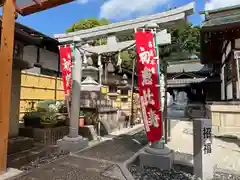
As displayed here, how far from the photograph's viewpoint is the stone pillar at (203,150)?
4.12 metres

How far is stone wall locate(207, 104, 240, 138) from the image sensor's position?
846 centimetres

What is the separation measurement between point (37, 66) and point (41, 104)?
4545mm

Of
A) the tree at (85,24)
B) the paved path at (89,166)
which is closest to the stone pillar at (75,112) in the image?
the paved path at (89,166)

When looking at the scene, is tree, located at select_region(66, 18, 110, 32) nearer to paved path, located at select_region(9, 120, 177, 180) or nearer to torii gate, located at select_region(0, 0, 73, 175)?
paved path, located at select_region(9, 120, 177, 180)

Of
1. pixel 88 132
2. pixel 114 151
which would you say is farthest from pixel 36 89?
pixel 114 151

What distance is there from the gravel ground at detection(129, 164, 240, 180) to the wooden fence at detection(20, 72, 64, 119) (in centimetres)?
760

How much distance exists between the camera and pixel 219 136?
28.0ft

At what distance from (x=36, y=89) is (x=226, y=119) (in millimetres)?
10639

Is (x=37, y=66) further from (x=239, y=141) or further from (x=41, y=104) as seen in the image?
(x=239, y=141)

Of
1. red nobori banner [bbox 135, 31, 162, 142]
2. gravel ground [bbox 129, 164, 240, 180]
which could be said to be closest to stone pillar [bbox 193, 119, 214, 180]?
gravel ground [bbox 129, 164, 240, 180]

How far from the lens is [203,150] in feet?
13.7

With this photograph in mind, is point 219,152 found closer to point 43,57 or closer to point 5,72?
point 5,72

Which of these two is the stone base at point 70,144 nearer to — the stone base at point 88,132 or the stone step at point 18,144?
the stone step at point 18,144

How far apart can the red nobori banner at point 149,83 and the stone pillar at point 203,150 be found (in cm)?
94
